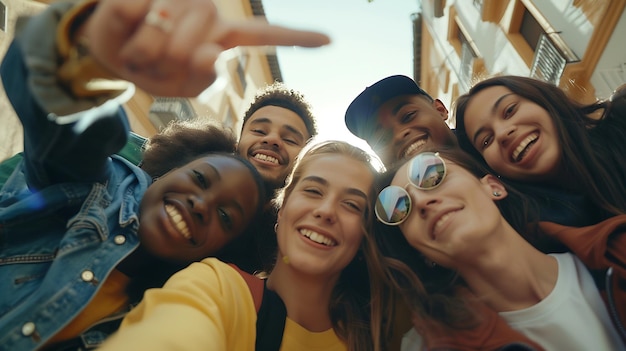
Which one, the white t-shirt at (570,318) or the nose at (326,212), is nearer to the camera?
the white t-shirt at (570,318)

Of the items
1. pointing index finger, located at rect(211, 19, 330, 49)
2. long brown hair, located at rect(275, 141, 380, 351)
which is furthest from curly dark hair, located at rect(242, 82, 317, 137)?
pointing index finger, located at rect(211, 19, 330, 49)

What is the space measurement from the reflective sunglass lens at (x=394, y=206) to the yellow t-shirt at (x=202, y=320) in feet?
2.07

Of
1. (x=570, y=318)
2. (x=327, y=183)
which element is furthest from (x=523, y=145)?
(x=327, y=183)

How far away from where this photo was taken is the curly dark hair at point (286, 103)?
3605 millimetres

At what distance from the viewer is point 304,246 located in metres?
1.87

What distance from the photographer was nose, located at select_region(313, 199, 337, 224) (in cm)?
191

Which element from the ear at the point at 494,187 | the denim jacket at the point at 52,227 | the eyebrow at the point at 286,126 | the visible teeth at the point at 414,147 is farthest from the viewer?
the eyebrow at the point at 286,126

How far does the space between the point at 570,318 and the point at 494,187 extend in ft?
2.41

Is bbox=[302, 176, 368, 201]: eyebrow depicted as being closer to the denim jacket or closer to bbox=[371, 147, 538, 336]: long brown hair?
bbox=[371, 147, 538, 336]: long brown hair

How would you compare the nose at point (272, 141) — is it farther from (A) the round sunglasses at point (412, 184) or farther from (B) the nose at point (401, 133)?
(A) the round sunglasses at point (412, 184)

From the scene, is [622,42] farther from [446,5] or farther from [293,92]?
[446,5]

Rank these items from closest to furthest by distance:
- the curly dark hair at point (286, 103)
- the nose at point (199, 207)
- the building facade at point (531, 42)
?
the nose at point (199, 207) < the curly dark hair at point (286, 103) < the building facade at point (531, 42)

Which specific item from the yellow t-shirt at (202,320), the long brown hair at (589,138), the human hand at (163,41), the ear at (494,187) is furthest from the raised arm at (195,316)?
the long brown hair at (589,138)

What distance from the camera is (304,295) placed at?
1.89 meters
